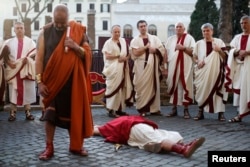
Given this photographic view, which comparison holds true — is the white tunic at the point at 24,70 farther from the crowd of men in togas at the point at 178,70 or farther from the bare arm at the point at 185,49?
the bare arm at the point at 185,49

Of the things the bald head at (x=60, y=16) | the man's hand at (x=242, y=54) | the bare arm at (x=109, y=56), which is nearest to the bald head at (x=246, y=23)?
the man's hand at (x=242, y=54)

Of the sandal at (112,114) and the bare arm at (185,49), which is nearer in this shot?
the bare arm at (185,49)

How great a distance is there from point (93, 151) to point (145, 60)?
4.05 metres

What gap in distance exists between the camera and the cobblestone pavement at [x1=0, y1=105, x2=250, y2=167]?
5.41 meters

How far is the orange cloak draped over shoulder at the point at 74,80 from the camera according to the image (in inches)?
219

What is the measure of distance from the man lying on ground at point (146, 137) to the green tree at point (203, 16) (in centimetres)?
2396

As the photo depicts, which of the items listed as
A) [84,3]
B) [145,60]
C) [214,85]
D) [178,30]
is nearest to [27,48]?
[145,60]

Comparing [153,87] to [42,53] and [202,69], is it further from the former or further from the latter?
[42,53]

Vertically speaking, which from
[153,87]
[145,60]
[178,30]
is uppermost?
[178,30]

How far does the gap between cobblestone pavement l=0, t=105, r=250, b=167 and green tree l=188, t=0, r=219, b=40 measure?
21.6 meters

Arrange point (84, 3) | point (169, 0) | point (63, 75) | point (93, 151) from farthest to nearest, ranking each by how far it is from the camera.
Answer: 1. point (84, 3)
2. point (169, 0)
3. point (93, 151)
4. point (63, 75)

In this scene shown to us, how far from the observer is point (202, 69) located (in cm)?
906

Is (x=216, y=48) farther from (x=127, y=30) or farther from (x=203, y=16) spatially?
(x=127, y=30)

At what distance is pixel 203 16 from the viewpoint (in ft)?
100
